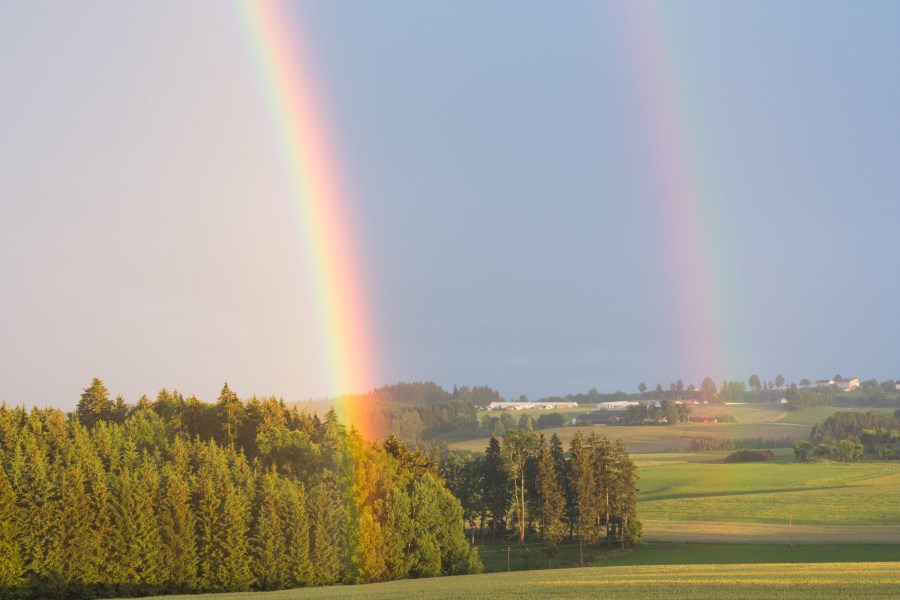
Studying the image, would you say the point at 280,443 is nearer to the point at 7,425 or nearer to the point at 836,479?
the point at 7,425

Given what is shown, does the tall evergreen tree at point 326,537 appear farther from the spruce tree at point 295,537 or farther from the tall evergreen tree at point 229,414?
the tall evergreen tree at point 229,414

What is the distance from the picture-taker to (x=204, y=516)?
64062mm

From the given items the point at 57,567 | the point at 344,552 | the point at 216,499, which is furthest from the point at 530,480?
the point at 57,567

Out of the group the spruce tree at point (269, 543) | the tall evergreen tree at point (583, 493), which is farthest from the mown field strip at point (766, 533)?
the spruce tree at point (269, 543)

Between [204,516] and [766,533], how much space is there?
189ft

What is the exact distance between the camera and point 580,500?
317ft

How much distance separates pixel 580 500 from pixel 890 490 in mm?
48744

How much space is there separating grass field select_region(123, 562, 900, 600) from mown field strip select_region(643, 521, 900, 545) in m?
45.6

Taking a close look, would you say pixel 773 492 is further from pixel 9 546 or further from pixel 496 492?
pixel 9 546

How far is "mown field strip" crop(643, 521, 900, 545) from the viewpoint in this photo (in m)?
84.5

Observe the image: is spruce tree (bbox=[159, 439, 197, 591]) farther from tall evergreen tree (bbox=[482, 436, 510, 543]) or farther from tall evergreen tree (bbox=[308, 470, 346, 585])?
tall evergreen tree (bbox=[482, 436, 510, 543])

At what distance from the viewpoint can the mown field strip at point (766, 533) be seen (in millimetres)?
84500

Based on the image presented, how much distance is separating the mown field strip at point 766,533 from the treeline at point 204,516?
27164 mm

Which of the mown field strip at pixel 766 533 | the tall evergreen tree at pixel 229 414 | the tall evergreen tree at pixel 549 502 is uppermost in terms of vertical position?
the tall evergreen tree at pixel 229 414
